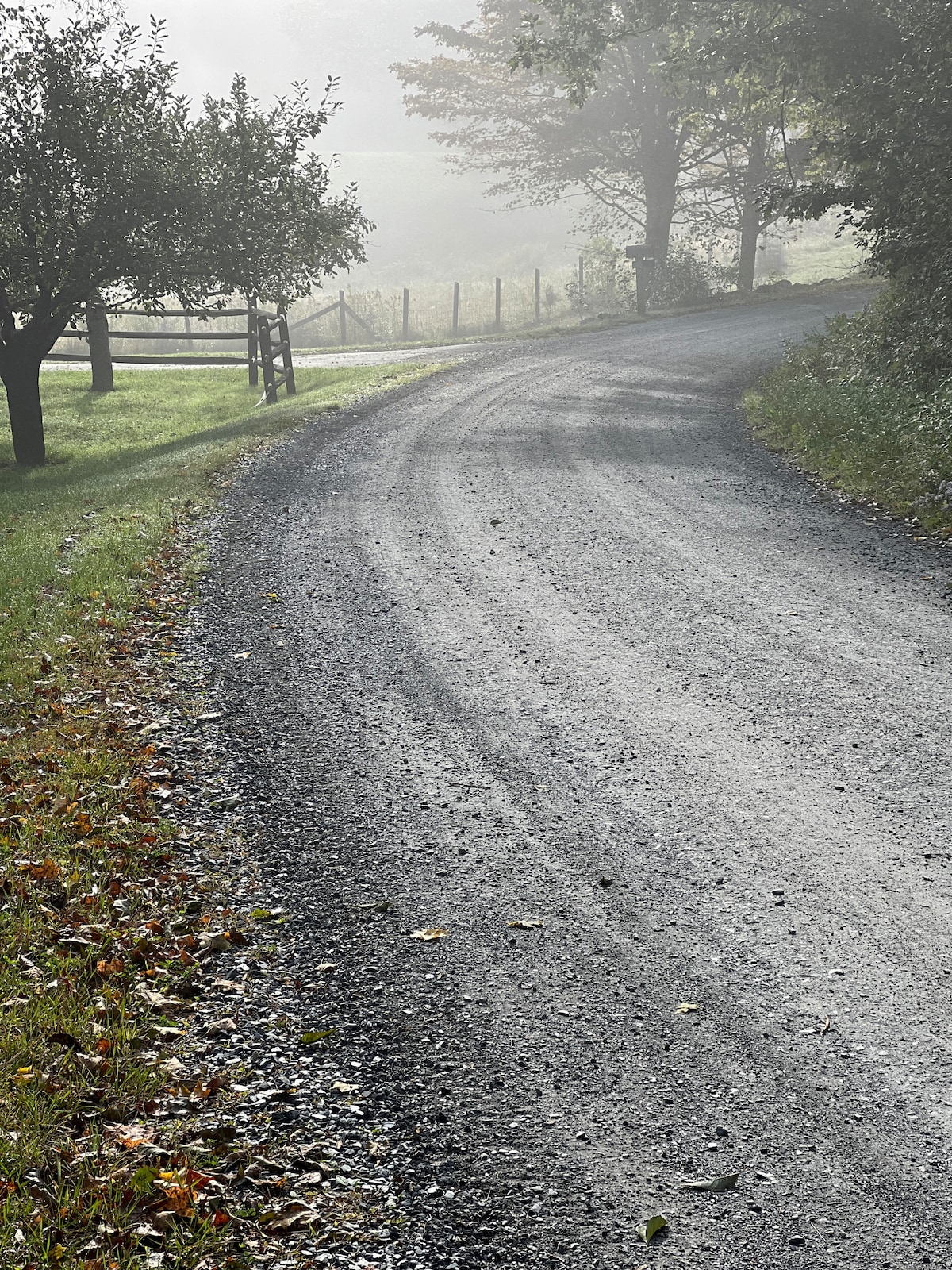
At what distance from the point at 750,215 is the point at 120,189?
888 inches

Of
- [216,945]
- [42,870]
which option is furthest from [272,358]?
[216,945]

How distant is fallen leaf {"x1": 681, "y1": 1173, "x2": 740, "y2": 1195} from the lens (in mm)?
3279

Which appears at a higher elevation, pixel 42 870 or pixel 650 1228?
pixel 42 870

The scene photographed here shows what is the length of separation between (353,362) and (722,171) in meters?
16.3

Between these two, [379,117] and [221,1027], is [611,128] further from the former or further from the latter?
[379,117]

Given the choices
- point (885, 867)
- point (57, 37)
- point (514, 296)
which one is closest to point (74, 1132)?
point (885, 867)

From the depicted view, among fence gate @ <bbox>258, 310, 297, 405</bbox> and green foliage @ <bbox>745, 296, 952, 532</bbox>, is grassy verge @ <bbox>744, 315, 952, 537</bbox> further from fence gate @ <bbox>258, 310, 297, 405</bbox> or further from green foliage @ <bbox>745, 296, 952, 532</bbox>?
fence gate @ <bbox>258, 310, 297, 405</bbox>

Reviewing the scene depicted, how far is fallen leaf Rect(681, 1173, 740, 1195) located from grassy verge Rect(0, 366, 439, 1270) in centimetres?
142

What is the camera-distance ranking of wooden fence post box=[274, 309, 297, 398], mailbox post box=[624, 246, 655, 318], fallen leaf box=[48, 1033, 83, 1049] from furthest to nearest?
1. mailbox post box=[624, 246, 655, 318]
2. wooden fence post box=[274, 309, 297, 398]
3. fallen leaf box=[48, 1033, 83, 1049]

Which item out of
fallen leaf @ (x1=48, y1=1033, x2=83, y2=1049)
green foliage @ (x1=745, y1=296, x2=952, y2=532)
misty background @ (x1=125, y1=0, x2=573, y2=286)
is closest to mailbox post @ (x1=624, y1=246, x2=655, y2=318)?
green foliage @ (x1=745, y1=296, x2=952, y2=532)

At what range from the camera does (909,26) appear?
15.1 metres

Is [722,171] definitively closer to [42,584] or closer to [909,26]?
[909,26]

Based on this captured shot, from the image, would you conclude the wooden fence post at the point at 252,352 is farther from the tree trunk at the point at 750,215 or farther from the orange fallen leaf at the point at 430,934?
the orange fallen leaf at the point at 430,934

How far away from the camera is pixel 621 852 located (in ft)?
16.5
